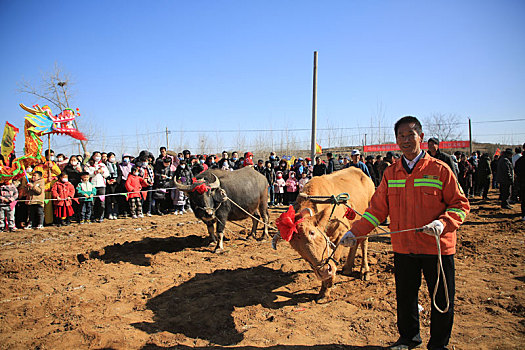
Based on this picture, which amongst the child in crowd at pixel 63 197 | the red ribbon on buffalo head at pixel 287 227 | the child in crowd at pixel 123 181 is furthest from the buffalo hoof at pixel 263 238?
the child in crowd at pixel 63 197

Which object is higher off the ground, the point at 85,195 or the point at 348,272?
the point at 85,195

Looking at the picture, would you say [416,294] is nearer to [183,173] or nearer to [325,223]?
[325,223]

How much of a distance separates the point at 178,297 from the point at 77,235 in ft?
18.5

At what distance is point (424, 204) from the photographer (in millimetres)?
3094

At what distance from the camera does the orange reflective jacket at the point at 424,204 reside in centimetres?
297

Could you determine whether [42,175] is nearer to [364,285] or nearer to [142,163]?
[142,163]

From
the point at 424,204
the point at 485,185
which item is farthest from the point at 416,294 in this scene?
the point at 485,185

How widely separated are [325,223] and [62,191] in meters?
9.15

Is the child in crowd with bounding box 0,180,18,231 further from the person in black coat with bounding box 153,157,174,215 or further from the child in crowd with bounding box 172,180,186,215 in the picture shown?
the child in crowd with bounding box 172,180,186,215

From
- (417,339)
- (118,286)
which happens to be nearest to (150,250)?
(118,286)

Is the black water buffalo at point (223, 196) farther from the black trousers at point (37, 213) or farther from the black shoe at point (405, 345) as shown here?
the black trousers at point (37, 213)

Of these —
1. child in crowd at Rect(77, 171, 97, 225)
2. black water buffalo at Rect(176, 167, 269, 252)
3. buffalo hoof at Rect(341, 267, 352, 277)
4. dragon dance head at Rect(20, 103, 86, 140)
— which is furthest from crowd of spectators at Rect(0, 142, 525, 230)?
buffalo hoof at Rect(341, 267, 352, 277)

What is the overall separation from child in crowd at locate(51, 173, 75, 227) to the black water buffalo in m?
4.96

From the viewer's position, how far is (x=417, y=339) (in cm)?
333
